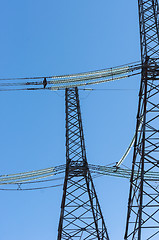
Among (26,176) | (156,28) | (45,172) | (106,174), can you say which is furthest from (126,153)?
(156,28)

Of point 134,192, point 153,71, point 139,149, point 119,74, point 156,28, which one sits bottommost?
point 134,192

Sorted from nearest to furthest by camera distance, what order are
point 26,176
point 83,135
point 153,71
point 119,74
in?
point 153,71 < point 119,74 < point 83,135 < point 26,176

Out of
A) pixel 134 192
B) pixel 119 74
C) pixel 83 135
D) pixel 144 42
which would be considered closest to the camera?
pixel 134 192

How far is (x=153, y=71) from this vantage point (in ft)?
51.5

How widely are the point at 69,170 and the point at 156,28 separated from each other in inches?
401

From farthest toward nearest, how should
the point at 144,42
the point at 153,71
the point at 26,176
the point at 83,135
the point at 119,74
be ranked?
the point at 26,176, the point at 83,135, the point at 119,74, the point at 144,42, the point at 153,71

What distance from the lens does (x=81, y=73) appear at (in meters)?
21.1

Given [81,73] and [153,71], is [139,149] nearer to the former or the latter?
[153,71]

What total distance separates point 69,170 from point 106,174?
407cm

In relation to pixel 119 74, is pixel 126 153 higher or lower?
lower

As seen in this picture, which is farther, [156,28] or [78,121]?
[78,121]

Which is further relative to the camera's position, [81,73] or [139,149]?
[81,73]

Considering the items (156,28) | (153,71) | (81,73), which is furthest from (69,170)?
(156,28)

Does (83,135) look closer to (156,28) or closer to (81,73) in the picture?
(81,73)
